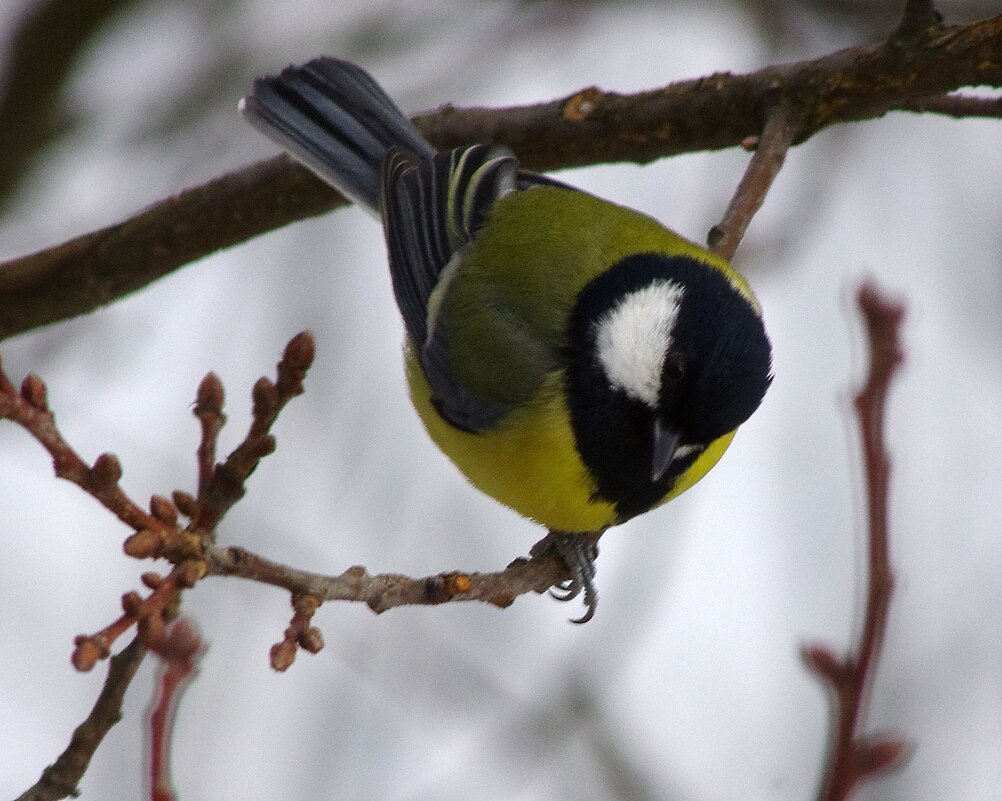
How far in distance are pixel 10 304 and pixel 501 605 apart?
5.19 feet

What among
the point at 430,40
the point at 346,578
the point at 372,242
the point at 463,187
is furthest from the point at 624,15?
the point at 346,578

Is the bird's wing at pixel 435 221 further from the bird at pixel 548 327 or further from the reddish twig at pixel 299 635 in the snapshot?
the reddish twig at pixel 299 635

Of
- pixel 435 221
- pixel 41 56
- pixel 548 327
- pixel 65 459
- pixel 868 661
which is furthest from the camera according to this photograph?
pixel 41 56

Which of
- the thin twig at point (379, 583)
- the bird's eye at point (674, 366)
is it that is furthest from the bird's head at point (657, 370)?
the thin twig at point (379, 583)

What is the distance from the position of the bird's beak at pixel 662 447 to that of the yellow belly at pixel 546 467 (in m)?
0.14

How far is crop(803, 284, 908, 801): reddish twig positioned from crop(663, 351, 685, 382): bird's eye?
0.99 metres

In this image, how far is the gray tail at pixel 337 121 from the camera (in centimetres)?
308

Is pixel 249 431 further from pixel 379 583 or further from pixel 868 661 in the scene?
pixel 868 661

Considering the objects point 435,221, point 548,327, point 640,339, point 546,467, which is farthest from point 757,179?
point 435,221

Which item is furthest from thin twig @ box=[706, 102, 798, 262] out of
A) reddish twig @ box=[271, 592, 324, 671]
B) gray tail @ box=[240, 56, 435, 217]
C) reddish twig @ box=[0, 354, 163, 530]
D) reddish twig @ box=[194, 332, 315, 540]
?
reddish twig @ box=[0, 354, 163, 530]

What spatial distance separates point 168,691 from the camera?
1432 mm

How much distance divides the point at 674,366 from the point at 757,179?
420 millimetres

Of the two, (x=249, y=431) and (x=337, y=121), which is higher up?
(x=337, y=121)

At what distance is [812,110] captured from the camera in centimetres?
246
